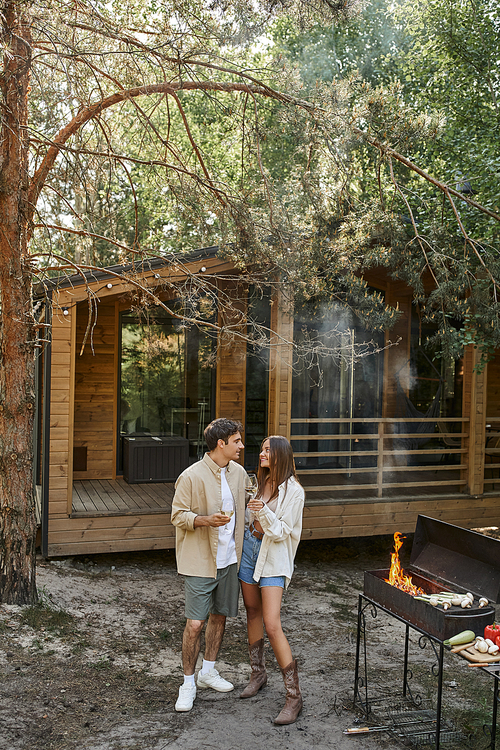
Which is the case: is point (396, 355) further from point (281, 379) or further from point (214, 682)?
point (214, 682)

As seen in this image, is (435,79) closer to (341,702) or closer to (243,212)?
(243,212)

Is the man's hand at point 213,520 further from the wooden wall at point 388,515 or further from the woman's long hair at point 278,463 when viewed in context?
the wooden wall at point 388,515

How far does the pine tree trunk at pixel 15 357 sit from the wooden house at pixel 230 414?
0.93m

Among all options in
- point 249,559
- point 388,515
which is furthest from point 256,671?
point 388,515

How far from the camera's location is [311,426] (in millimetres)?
8891

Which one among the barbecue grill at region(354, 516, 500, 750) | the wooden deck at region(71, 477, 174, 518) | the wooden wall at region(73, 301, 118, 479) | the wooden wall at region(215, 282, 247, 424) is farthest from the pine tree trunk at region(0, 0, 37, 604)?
the wooden wall at region(215, 282, 247, 424)

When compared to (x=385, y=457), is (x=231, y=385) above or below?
above

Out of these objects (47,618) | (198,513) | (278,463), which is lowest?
(47,618)

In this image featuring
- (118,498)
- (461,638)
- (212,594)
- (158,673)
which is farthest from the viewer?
(118,498)

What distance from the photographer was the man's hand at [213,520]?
327 cm

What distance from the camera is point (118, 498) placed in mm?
7121

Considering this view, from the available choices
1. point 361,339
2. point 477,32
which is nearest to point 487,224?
point 361,339

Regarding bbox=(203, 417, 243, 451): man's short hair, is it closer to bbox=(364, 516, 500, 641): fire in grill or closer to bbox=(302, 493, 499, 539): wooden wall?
bbox=(364, 516, 500, 641): fire in grill

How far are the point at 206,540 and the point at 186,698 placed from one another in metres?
0.91
